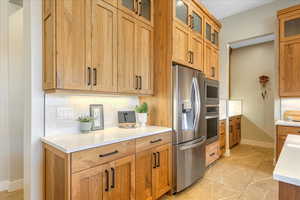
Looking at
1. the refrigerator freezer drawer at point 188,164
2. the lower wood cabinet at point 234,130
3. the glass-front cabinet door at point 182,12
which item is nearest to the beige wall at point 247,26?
the lower wood cabinet at point 234,130

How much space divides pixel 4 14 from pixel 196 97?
3010 mm

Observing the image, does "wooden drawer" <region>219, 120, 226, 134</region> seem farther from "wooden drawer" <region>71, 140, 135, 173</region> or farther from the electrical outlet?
the electrical outlet

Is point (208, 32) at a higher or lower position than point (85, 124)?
higher

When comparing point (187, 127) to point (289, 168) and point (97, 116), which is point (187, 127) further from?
point (289, 168)

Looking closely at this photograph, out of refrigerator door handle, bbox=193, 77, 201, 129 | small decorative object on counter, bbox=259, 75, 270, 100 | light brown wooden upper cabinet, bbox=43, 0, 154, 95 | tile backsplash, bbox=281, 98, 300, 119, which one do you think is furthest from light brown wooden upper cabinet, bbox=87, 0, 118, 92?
small decorative object on counter, bbox=259, 75, 270, 100

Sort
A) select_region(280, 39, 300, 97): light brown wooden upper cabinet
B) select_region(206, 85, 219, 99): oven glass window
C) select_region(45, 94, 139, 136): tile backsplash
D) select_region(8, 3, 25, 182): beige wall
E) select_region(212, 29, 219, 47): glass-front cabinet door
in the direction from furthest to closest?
select_region(212, 29, 219, 47): glass-front cabinet door
select_region(206, 85, 219, 99): oven glass window
select_region(280, 39, 300, 97): light brown wooden upper cabinet
select_region(8, 3, 25, 182): beige wall
select_region(45, 94, 139, 136): tile backsplash

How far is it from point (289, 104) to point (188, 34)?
8.18 feet

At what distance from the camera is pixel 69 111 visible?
1.84m

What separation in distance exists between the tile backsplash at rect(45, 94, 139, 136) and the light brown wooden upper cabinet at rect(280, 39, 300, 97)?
3.11 metres

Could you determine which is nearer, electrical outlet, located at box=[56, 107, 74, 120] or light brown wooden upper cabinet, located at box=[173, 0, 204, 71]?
electrical outlet, located at box=[56, 107, 74, 120]

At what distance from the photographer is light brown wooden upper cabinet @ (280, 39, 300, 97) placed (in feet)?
9.84

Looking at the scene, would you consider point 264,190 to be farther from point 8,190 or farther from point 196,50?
point 8,190

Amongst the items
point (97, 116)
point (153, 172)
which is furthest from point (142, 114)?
point (153, 172)

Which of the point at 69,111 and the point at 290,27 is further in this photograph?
the point at 290,27
